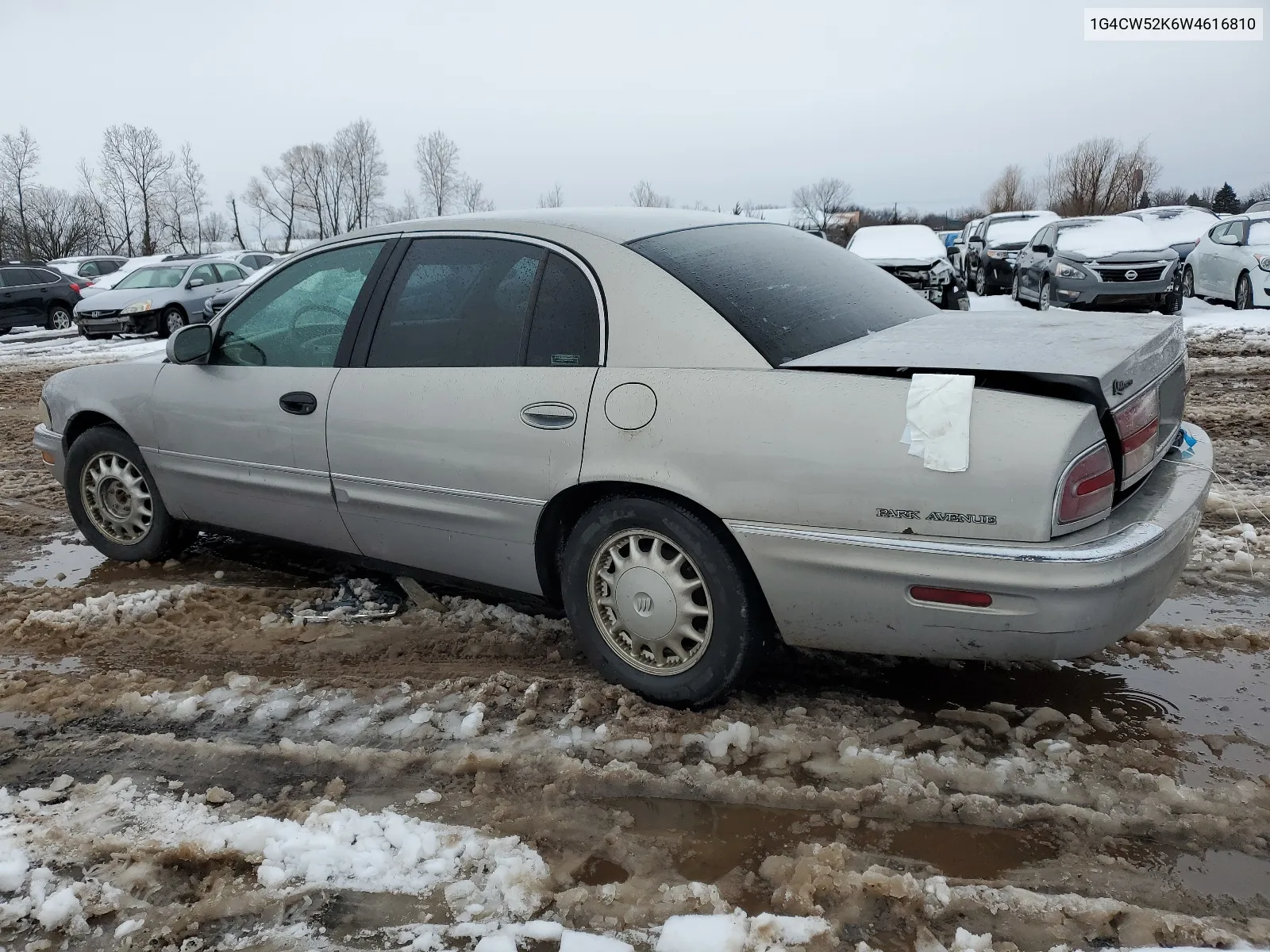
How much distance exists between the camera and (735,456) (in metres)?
2.86

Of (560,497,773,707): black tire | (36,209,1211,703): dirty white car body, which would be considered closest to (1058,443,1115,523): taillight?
(36,209,1211,703): dirty white car body

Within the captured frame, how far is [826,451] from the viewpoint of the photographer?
2732 millimetres

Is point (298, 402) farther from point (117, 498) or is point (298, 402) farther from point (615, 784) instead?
point (615, 784)

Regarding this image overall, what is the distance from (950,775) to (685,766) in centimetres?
74

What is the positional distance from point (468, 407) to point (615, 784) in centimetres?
134

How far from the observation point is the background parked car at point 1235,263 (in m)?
13.4

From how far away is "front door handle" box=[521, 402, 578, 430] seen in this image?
10.4 ft

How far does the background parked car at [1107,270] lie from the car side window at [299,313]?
11850 millimetres

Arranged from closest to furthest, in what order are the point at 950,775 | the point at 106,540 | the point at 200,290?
the point at 950,775
the point at 106,540
the point at 200,290

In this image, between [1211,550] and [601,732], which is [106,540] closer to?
[601,732]

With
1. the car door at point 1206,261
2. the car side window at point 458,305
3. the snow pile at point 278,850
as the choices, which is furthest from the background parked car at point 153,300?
the snow pile at point 278,850

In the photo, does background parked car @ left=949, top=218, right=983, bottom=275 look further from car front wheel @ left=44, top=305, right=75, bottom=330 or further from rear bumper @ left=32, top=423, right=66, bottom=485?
car front wheel @ left=44, top=305, right=75, bottom=330

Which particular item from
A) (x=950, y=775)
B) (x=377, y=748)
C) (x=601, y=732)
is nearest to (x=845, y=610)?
(x=950, y=775)

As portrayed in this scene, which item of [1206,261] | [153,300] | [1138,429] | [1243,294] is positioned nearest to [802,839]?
[1138,429]
